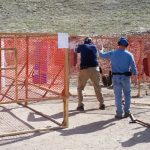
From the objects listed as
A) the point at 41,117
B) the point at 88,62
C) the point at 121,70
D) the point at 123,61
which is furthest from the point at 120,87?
the point at 41,117

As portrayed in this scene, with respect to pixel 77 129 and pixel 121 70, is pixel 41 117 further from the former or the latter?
pixel 121 70

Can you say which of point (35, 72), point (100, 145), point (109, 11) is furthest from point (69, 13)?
point (100, 145)

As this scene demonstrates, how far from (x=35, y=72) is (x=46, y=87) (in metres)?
0.52

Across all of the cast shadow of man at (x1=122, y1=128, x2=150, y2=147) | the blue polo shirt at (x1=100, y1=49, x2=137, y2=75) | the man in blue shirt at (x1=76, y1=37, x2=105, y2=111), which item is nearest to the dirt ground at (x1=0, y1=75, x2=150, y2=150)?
the cast shadow of man at (x1=122, y1=128, x2=150, y2=147)

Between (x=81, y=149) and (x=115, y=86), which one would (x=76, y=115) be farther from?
(x=81, y=149)

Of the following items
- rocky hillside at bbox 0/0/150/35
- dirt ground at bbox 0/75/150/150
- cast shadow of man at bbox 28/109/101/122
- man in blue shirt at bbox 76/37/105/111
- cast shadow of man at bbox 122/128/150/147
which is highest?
rocky hillside at bbox 0/0/150/35

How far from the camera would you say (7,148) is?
846 cm

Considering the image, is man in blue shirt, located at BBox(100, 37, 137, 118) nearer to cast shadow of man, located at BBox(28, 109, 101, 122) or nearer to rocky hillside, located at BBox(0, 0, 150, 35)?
cast shadow of man, located at BBox(28, 109, 101, 122)

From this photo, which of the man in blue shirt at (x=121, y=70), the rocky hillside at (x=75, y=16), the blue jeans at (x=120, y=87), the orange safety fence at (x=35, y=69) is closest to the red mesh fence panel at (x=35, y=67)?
the orange safety fence at (x=35, y=69)

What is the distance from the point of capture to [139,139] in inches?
359

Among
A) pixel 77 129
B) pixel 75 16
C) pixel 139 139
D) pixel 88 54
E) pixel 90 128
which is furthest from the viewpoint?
pixel 75 16

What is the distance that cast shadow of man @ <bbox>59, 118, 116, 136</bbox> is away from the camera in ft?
31.7

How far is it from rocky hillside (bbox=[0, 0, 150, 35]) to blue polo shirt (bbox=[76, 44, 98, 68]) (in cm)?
2610

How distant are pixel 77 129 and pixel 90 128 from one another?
298 mm
